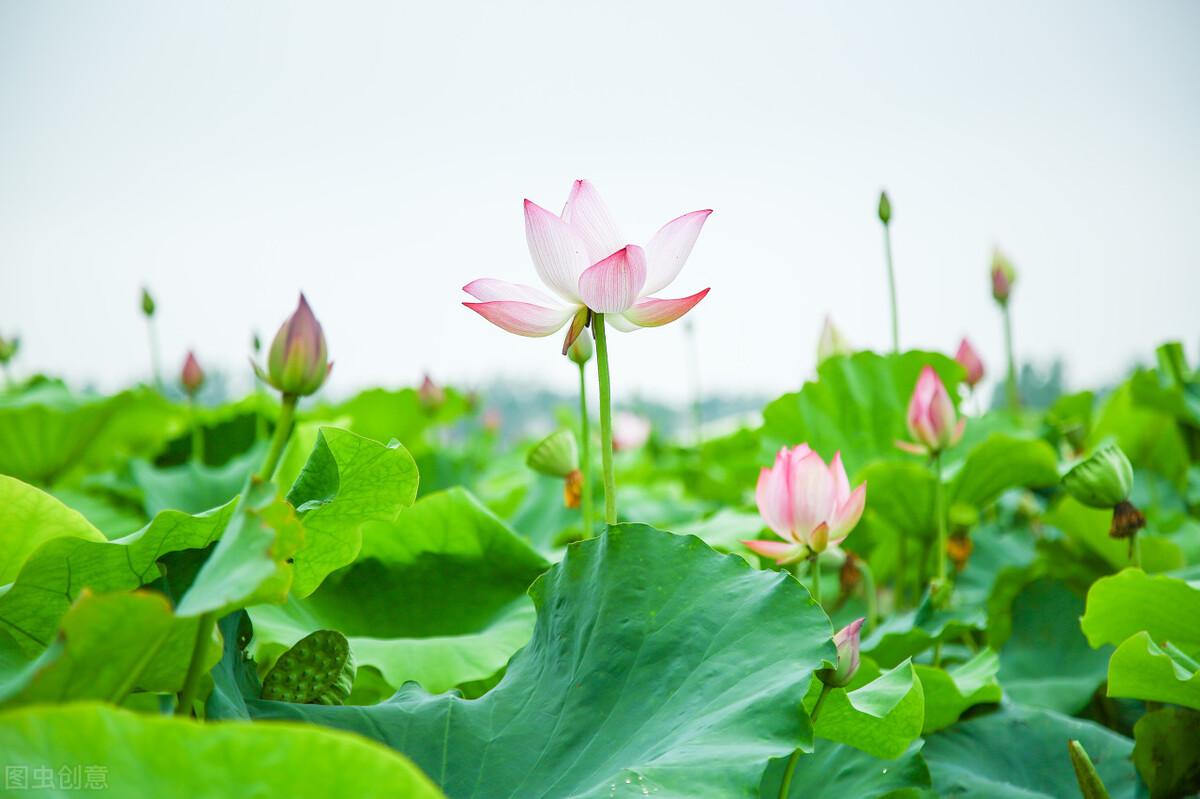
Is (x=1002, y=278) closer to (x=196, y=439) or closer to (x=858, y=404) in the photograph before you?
(x=858, y=404)

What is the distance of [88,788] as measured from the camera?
0.95 feet

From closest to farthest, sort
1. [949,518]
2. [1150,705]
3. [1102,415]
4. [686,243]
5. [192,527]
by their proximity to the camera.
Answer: [192,527]
[686,243]
[1150,705]
[949,518]
[1102,415]

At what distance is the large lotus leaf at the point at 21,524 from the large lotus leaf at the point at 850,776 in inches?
19.1

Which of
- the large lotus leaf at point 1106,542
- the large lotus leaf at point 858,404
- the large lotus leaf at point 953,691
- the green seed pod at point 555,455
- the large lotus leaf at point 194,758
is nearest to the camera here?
the large lotus leaf at point 194,758

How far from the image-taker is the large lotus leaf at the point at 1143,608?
2.34 ft

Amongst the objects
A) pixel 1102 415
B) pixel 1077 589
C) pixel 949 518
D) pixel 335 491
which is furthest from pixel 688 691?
pixel 1102 415

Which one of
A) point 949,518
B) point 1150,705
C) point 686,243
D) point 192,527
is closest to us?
point 192,527

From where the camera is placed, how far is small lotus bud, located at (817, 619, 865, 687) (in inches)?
19.7

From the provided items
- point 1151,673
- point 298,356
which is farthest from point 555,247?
point 1151,673

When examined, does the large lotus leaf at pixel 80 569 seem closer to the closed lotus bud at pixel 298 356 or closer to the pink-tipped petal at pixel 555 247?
the closed lotus bud at pixel 298 356

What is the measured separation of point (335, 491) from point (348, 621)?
42 cm

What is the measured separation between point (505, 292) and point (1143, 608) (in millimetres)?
597

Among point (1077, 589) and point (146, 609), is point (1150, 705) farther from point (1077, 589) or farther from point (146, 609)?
point (146, 609)

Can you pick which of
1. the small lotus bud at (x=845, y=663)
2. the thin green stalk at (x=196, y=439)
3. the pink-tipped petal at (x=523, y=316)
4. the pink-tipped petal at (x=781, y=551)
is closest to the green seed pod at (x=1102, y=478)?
the pink-tipped petal at (x=781, y=551)
